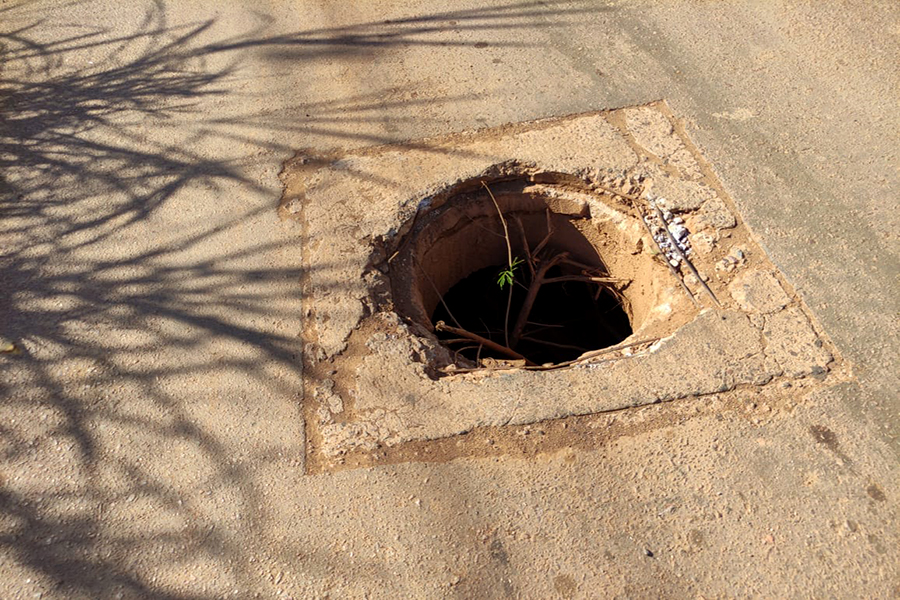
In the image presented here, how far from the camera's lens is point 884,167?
3545mm

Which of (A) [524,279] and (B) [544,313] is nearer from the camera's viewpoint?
(A) [524,279]

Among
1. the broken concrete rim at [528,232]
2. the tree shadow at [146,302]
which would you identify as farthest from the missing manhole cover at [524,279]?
the tree shadow at [146,302]

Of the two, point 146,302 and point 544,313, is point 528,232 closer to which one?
point 544,313

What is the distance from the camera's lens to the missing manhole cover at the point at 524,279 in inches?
110

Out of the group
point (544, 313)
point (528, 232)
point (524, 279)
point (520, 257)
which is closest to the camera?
point (528, 232)

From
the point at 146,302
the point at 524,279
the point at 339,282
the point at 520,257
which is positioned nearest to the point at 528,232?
the point at 520,257

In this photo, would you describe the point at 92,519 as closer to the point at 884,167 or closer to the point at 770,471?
the point at 770,471

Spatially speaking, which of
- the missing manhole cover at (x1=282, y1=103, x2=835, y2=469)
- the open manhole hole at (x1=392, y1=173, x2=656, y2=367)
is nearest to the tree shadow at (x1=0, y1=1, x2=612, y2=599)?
the missing manhole cover at (x1=282, y1=103, x2=835, y2=469)

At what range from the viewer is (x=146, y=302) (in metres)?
3.25

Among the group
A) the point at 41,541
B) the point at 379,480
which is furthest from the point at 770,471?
the point at 41,541

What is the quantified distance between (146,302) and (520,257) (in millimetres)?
2089

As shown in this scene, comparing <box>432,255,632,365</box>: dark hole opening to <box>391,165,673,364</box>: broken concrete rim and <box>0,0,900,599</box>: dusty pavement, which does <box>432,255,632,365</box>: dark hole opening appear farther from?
<box>0,0,900,599</box>: dusty pavement

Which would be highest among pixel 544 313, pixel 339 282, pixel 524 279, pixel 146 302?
pixel 339 282

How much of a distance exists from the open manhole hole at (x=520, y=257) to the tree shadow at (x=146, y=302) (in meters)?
0.58
